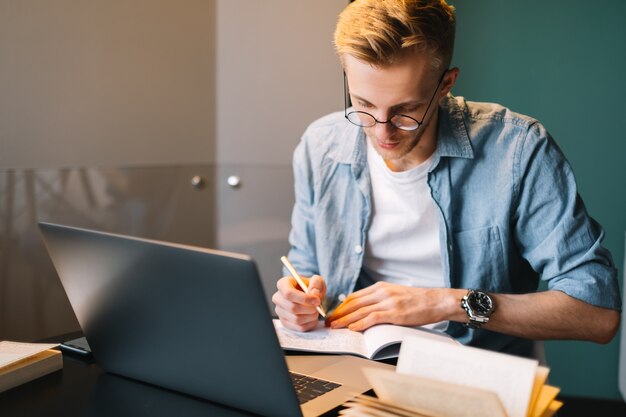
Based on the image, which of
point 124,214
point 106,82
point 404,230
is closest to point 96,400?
point 404,230

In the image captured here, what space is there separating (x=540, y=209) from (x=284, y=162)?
58.8 inches

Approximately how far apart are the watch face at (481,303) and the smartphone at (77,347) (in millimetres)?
732

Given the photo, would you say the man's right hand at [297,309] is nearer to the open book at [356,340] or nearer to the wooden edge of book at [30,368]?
the open book at [356,340]

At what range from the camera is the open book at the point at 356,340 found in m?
1.17

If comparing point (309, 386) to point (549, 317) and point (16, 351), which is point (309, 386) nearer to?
point (16, 351)

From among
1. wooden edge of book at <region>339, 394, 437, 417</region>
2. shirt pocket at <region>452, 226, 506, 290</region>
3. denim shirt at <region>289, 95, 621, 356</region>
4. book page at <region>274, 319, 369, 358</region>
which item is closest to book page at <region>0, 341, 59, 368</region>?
book page at <region>274, 319, 369, 358</region>

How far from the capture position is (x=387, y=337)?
1.19 m

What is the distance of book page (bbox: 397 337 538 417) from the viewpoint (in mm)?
745

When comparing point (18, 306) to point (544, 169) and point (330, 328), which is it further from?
point (544, 169)

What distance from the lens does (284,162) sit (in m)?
2.82

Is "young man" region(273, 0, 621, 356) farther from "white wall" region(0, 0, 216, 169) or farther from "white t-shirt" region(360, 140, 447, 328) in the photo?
"white wall" region(0, 0, 216, 169)

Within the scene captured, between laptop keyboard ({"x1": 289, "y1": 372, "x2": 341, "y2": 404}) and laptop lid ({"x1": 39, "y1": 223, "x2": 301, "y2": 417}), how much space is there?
0.09 m

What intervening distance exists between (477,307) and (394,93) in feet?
1.52

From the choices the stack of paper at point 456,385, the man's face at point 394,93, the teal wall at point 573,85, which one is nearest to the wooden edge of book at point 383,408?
the stack of paper at point 456,385
